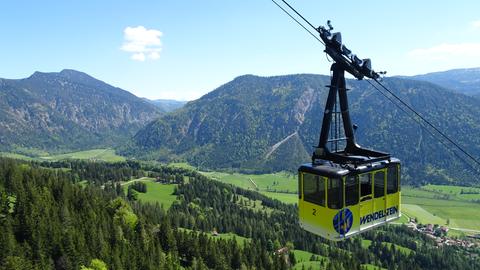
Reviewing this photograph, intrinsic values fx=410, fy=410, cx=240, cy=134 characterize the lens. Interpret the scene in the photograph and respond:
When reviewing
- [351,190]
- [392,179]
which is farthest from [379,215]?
[351,190]

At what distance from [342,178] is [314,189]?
2573mm

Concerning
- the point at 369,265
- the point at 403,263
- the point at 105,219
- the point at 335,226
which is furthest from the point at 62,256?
the point at 403,263

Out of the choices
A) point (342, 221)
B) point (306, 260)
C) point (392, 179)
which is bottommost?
point (306, 260)

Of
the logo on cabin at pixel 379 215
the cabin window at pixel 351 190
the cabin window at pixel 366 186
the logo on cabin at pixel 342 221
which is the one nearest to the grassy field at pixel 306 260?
the logo on cabin at pixel 379 215

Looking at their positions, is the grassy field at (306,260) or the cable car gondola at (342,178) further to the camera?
the grassy field at (306,260)

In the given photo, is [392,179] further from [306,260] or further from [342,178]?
[306,260]

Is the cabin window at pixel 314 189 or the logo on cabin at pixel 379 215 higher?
the cabin window at pixel 314 189

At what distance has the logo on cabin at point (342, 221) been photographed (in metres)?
25.0

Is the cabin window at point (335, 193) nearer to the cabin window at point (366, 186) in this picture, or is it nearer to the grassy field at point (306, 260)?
the cabin window at point (366, 186)

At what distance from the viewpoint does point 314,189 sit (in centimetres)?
2623

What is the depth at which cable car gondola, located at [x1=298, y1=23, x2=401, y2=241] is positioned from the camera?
24688 millimetres

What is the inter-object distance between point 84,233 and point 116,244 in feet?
28.5

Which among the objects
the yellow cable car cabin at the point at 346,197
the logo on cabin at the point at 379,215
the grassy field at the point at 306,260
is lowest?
the grassy field at the point at 306,260

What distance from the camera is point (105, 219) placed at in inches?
4744
